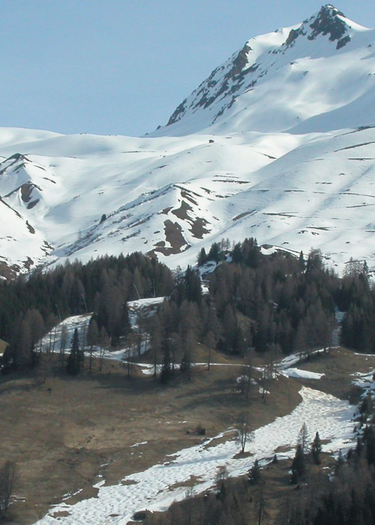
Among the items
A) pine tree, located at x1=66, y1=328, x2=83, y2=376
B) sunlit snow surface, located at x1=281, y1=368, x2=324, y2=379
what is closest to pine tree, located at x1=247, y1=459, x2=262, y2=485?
pine tree, located at x1=66, y1=328, x2=83, y2=376

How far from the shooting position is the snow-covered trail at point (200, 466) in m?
55.5

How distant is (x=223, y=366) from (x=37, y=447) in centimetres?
3898

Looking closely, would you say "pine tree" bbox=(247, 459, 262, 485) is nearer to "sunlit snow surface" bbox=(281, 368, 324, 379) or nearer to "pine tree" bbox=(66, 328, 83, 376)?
"pine tree" bbox=(66, 328, 83, 376)

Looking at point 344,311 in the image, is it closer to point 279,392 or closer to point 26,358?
point 279,392

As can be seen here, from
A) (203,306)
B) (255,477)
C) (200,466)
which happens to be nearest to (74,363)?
(200,466)

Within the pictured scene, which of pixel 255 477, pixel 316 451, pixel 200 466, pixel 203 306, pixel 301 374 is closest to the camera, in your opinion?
pixel 255 477

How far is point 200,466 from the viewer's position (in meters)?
65.9

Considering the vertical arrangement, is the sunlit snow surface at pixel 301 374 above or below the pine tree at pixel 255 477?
above

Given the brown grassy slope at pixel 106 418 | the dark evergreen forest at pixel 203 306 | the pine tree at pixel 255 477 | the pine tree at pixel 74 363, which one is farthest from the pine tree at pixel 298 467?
the pine tree at pixel 74 363

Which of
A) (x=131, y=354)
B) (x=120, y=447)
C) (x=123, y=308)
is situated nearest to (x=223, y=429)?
(x=120, y=447)

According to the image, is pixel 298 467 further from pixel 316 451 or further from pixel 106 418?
pixel 106 418

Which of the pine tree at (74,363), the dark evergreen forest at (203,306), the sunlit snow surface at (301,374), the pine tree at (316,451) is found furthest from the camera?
the dark evergreen forest at (203,306)

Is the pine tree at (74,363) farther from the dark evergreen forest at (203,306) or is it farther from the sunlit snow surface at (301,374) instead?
the sunlit snow surface at (301,374)

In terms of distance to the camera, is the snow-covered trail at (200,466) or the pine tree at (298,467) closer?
the snow-covered trail at (200,466)
